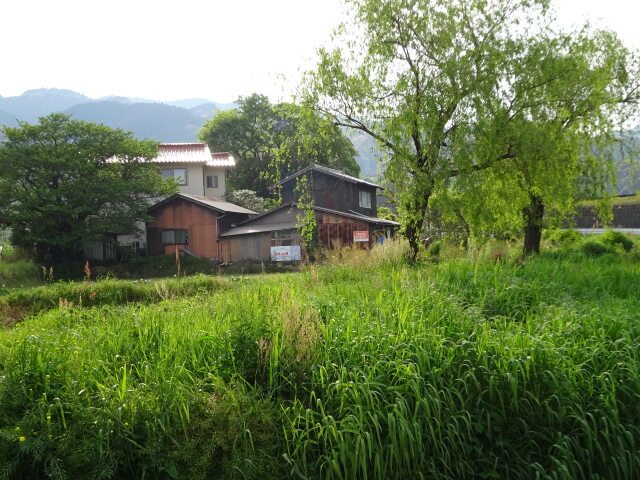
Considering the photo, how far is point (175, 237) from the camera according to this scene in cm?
3447

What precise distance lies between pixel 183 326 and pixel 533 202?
45.4 ft

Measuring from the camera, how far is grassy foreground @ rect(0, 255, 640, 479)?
13.9 ft

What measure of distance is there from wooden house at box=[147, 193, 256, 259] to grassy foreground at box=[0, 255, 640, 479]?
27645 mm

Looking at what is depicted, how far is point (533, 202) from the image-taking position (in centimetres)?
1692

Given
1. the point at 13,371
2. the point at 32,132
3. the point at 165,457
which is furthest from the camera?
the point at 32,132

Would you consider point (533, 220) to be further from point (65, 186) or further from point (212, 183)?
point (212, 183)

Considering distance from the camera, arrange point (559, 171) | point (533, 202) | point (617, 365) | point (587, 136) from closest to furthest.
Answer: point (617, 365) < point (559, 171) < point (587, 136) < point (533, 202)

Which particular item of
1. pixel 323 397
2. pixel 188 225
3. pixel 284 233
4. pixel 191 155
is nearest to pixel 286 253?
pixel 284 233

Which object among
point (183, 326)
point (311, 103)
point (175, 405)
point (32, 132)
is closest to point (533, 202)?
point (311, 103)

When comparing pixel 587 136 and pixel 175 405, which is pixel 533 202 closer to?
pixel 587 136

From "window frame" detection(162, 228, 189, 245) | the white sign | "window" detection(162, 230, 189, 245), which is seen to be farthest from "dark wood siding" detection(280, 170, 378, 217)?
"window" detection(162, 230, 189, 245)

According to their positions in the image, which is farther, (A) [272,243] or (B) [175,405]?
(A) [272,243]

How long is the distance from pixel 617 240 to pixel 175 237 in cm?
2557

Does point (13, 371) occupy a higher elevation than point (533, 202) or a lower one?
lower
